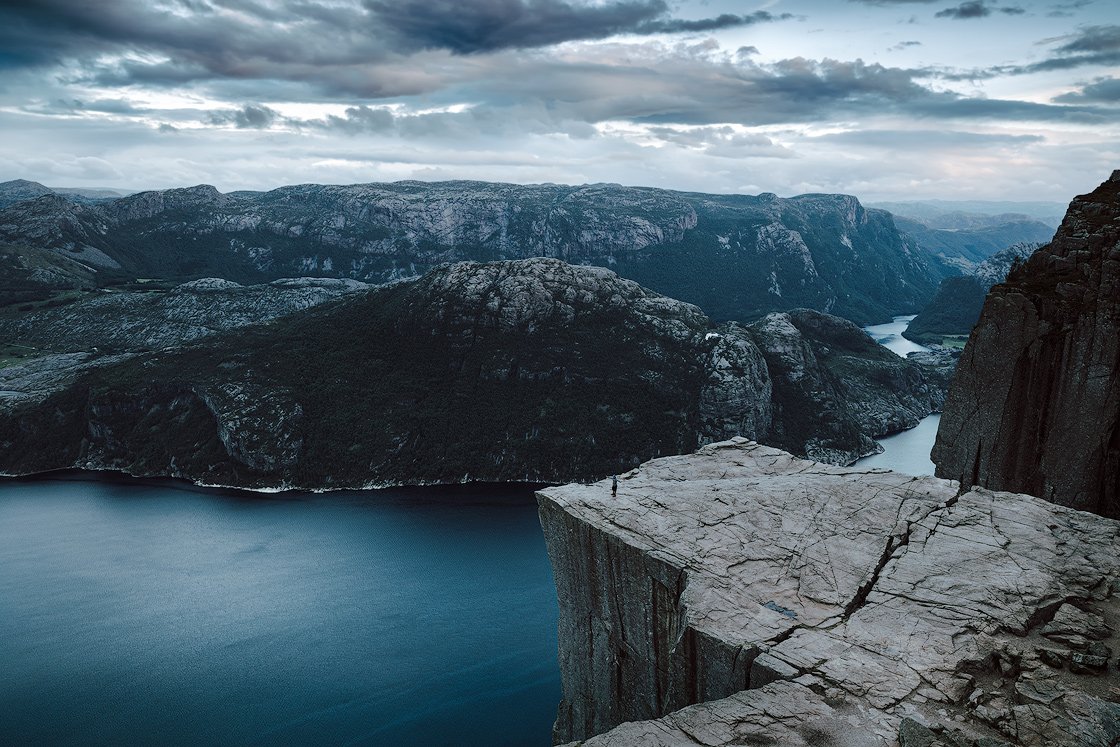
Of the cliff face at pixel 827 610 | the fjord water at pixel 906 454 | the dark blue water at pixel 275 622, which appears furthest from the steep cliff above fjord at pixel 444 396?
the cliff face at pixel 827 610

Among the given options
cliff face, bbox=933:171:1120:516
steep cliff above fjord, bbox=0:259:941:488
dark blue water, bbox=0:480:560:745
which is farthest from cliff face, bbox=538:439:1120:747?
steep cliff above fjord, bbox=0:259:941:488

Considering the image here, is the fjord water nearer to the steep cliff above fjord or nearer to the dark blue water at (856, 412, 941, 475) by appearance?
the dark blue water at (856, 412, 941, 475)

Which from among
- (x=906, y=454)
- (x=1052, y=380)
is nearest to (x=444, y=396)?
(x=906, y=454)

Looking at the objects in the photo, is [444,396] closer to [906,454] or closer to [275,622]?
[275,622]

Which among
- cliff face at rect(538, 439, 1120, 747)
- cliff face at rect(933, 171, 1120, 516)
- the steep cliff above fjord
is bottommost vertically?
the steep cliff above fjord

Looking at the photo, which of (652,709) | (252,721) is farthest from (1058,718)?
(252,721)
